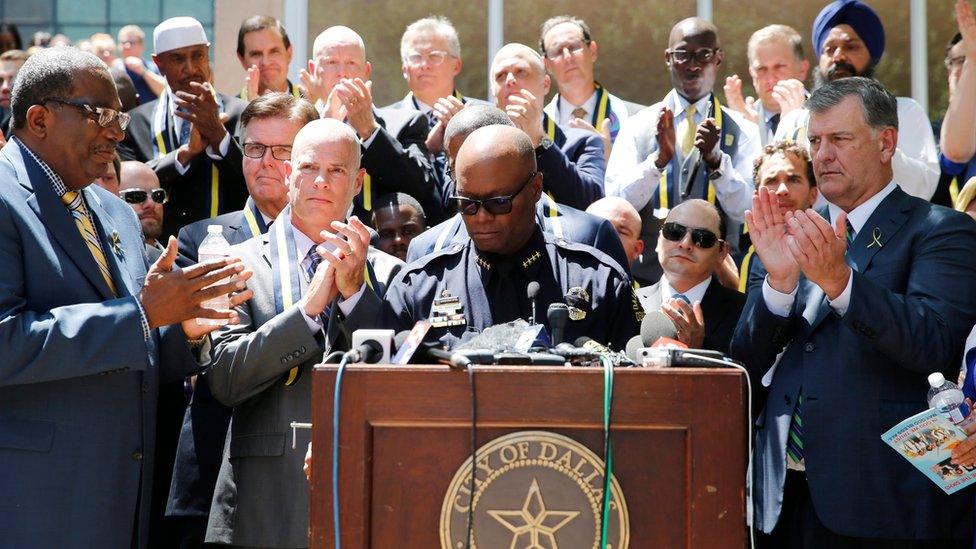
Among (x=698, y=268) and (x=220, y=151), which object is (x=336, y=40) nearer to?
(x=220, y=151)

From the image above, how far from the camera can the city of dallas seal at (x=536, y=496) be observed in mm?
3088

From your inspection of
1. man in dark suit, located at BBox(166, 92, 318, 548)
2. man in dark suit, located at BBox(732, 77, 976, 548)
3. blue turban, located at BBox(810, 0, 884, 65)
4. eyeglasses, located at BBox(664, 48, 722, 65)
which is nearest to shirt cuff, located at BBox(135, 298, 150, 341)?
man in dark suit, located at BBox(166, 92, 318, 548)

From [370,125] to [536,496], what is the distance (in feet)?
12.0

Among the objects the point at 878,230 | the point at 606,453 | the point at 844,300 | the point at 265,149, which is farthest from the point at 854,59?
the point at 606,453

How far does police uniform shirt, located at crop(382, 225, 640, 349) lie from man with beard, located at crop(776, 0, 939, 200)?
8.88ft

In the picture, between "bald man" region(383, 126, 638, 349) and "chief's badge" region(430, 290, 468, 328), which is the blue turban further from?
"chief's badge" region(430, 290, 468, 328)

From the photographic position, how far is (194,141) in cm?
664

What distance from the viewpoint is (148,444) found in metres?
4.48

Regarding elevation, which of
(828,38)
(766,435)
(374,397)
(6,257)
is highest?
(828,38)

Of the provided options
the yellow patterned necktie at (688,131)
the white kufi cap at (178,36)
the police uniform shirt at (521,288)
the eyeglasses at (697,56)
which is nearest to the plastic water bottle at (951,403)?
the police uniform shirt at (521,288)

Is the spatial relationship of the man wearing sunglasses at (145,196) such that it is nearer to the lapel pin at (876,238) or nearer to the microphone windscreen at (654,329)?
the microphone windscreen at (654,329)

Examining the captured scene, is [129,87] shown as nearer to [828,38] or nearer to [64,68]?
[64,68]

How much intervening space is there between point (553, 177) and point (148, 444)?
266 cm

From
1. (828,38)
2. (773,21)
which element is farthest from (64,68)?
(773,21)
